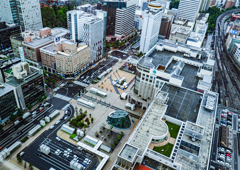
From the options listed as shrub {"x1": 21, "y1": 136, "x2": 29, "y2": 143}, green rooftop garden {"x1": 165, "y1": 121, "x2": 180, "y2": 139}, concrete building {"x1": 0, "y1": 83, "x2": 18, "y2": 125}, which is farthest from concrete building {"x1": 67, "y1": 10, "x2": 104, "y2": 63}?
green rooftop garden {"x1": 165, "y1": 121, "x2": 180, "y2": 139}

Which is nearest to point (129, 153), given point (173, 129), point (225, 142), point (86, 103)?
point (173, 129)

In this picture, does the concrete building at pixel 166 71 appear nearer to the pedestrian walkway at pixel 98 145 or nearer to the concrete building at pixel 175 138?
the concrete building at pixel 175 138

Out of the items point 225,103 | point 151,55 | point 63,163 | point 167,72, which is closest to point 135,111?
point 167,72

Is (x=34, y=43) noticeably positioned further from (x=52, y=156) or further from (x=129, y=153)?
(x=129, y=153)

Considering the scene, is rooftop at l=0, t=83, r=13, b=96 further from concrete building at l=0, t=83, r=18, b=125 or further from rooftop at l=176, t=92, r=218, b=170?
rooftop at l=176, t=92, r=218, b=170

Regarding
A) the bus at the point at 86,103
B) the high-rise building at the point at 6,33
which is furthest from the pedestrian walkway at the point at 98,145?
the high-rise building at the point at 6,33

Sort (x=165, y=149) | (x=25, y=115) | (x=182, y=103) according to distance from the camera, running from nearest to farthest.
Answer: (x=165, y=149)
(x=182, y=103)
(x=25, y=115)
